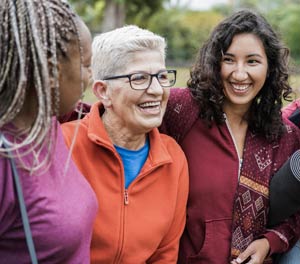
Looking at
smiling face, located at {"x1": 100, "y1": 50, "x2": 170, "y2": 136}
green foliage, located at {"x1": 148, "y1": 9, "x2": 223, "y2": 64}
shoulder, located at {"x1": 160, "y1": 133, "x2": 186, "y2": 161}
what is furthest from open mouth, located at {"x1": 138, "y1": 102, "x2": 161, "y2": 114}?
green foliage, located at {"x1": 148, "y1": 9, "x2": 223, "y2": 64}

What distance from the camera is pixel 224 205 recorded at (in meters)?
2.62

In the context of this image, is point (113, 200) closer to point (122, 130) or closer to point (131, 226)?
point (131, 226)

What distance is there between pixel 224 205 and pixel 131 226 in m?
0.52

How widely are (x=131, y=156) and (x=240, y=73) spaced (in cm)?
69

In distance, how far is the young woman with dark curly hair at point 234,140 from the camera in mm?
2631

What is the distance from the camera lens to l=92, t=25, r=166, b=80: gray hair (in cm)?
241

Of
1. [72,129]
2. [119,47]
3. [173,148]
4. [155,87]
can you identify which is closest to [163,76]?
[155,87]

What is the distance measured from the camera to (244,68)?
2.69m

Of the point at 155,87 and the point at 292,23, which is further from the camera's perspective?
the point at 292,23

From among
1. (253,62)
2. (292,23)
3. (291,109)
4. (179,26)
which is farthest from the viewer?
(179,26)

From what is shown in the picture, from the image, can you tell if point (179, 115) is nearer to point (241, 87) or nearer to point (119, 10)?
point (241, 87)

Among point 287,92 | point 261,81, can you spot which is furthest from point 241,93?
point 287,92

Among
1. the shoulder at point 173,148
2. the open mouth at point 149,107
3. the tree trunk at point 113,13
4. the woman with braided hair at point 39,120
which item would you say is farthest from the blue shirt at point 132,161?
the tree trunk at point 113,13

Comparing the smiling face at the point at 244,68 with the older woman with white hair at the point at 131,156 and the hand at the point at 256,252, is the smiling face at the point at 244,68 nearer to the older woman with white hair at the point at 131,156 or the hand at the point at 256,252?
the older woman with white hair at the point at 131,156
